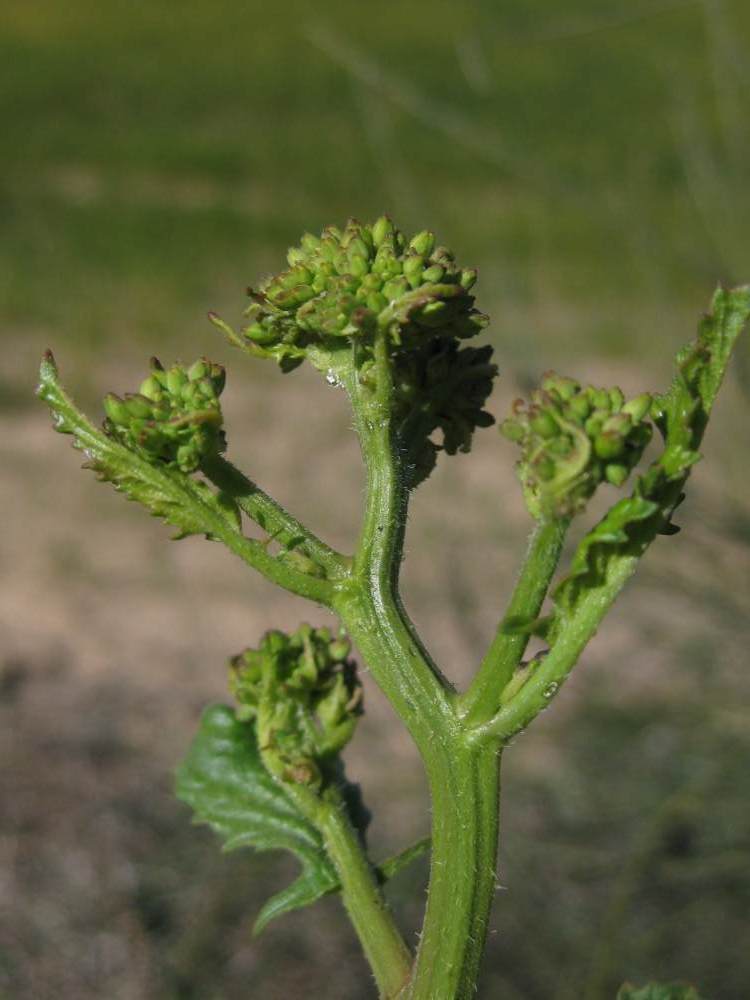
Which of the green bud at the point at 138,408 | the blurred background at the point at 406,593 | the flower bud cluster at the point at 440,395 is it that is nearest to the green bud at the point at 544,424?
the flower bud cluster at the point at 440,395

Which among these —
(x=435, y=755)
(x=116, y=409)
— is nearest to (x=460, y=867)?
(x=435, y=755)

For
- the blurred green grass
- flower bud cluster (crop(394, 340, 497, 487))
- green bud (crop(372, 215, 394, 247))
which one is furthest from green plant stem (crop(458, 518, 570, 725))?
the blurred green grass

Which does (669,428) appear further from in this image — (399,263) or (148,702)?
(148,702)

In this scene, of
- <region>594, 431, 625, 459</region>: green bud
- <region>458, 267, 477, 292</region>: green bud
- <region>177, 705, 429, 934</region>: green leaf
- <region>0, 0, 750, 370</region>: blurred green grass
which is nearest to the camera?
<region>594, 431, 625, 459</region>: green bud

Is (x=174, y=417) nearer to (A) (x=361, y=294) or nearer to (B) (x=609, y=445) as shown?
(A) (x=361, y=294)

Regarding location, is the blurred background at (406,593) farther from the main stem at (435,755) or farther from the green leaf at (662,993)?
the main stem at (435,755)

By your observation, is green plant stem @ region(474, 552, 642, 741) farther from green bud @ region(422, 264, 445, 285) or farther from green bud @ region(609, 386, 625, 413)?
green bud @ region(422, 264, 445, 285)
